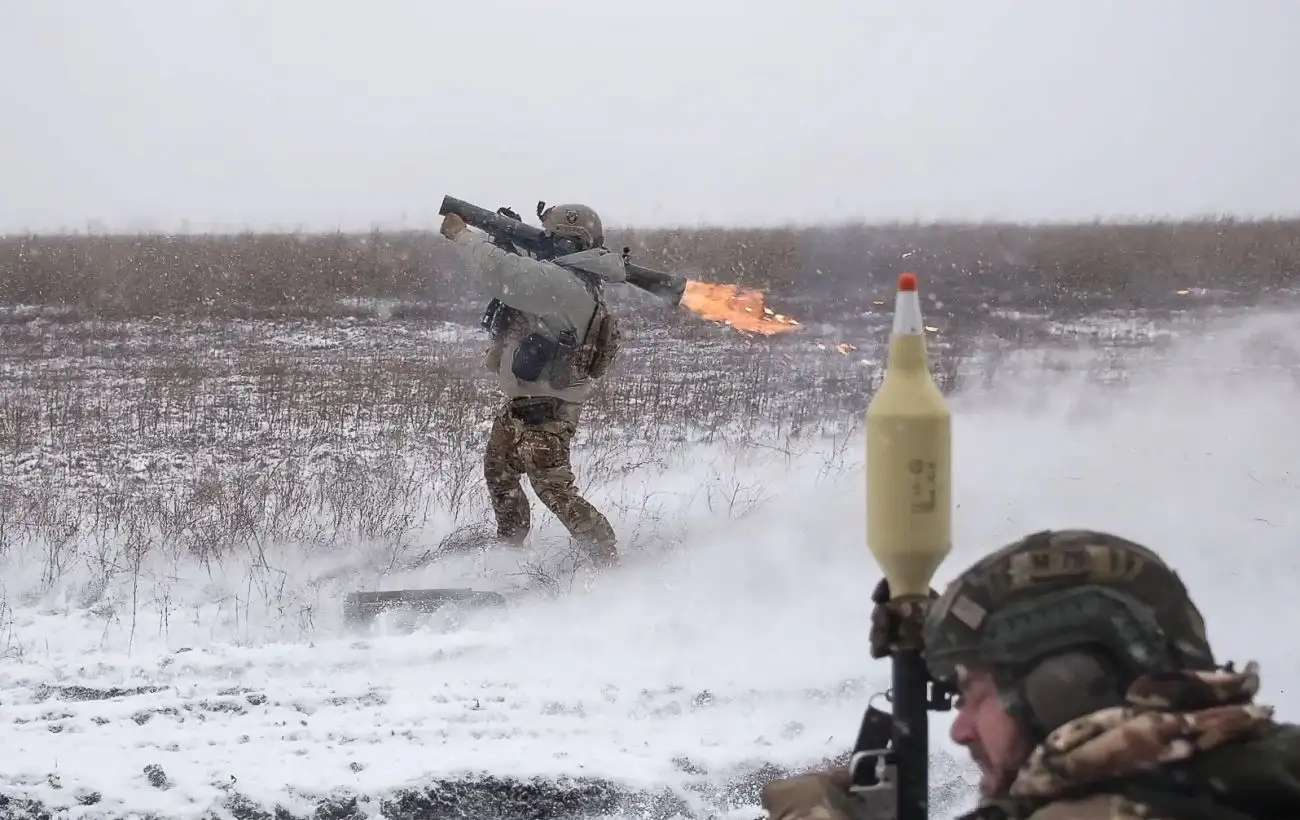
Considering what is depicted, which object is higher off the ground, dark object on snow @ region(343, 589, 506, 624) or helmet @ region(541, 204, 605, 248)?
helmet @ region(541, 204, 605, 248)

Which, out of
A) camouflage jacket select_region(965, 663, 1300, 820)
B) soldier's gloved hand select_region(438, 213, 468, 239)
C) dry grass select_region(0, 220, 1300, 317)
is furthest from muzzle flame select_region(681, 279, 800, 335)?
dry grass select_region(0, 220, 1300, 317)

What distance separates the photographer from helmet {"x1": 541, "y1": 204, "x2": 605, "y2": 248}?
19.5 feet

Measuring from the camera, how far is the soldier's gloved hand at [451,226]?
19.0 ft

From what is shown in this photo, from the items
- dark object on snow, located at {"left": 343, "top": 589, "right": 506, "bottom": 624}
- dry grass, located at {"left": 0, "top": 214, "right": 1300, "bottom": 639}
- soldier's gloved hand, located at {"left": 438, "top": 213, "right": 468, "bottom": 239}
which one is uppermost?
soldier's gloved hand, located at {"left": 438, "top": 213, "right": 468, "bottom": 239}

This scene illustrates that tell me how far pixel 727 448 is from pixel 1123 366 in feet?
20.0

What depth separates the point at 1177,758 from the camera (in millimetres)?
1286

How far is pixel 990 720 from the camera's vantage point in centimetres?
152

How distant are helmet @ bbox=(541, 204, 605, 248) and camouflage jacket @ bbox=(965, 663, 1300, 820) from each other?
4.85 m

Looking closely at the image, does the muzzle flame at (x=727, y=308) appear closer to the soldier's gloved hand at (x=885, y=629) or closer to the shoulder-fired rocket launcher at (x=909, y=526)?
the shoulder-fired rocket launcher at (x=909, y=526)

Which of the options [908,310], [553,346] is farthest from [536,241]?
[908,310]

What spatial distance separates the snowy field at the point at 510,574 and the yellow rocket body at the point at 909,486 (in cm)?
188

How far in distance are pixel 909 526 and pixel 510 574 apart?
4.22 meters

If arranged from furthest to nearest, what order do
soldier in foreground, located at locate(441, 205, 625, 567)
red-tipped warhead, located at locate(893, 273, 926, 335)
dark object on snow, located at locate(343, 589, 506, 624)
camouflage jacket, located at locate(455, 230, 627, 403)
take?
soldier in foreground, located at locate(441, 205, 625, 567) < camouflage jacket, located at locate(455, 230, 627, 403) < dark object on snow, located at locate(343, 589, 506, 624) < red-tipped warhead, located at locate(893, 273, 926, 335)

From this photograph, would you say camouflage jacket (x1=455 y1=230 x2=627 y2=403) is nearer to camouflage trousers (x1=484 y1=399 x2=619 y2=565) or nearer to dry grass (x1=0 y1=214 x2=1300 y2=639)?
camouflage trousers (x1=484 y1=399 x2=619 y2=565)
